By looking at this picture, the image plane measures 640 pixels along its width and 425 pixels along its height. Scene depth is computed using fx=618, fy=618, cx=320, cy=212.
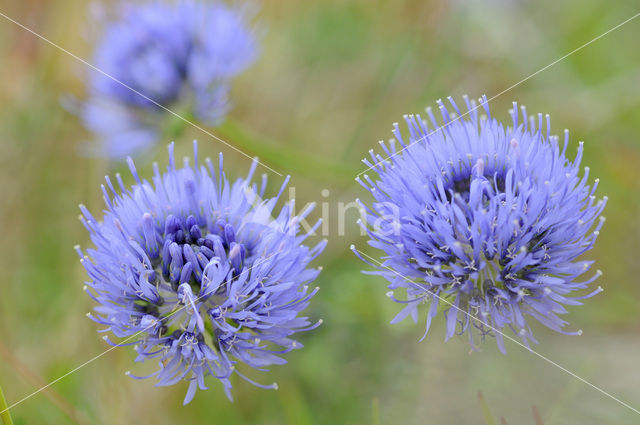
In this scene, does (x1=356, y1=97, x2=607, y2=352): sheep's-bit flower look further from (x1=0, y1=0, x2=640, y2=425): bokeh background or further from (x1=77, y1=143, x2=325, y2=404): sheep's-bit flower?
(x1=0, y1=0, x2=640, y2=425): bokeh background

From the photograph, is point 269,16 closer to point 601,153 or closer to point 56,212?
point 56,212

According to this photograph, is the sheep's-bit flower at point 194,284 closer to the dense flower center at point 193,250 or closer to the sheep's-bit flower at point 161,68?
the dense flower center at point 193,250

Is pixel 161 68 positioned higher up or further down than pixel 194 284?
higher up

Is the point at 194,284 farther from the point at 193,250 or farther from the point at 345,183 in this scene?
the point at 345,183

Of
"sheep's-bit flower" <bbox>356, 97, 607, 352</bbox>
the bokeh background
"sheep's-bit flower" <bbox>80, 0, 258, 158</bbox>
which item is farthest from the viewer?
"sheep's-bit flower" <bbox>80, 0, 258, 158</bbox>

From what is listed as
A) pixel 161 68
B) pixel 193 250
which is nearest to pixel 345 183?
pixel 161 68

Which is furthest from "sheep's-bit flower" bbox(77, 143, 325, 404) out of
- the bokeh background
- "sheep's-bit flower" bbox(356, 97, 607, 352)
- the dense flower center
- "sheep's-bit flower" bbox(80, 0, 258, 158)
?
"sheep's-bit flower" bbox(80, 0, 258, 158)

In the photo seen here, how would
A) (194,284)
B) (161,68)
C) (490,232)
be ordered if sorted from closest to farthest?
(490,232) → (194,284) → (161,68)

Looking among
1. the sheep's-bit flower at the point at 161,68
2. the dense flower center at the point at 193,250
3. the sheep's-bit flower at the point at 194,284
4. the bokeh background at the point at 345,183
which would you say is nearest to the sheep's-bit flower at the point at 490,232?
the sheep's-bit flower at the point at 194,284
